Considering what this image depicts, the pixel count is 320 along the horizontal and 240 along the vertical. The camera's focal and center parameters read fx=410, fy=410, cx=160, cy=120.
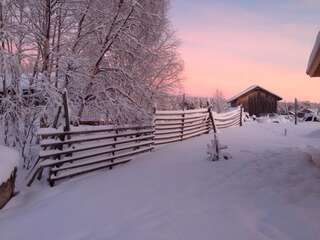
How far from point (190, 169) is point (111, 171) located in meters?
1.92

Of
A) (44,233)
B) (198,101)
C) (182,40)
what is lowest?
(44,233)

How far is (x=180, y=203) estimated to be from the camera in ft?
20.6

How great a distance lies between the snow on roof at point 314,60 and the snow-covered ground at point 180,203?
77.5 inches

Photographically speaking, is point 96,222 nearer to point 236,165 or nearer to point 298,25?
point 236,165

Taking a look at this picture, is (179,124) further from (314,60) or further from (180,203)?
(180,203)

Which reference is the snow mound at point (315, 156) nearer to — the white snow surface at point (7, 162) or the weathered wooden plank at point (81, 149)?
the weathered wooden plank at point (81, 149)

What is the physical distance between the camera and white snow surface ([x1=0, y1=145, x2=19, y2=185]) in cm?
740

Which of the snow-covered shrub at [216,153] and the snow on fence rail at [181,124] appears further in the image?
the snow on fence rail at [181,124]

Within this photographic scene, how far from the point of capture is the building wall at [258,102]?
150ft

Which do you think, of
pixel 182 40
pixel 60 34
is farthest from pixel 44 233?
pixel 182 40

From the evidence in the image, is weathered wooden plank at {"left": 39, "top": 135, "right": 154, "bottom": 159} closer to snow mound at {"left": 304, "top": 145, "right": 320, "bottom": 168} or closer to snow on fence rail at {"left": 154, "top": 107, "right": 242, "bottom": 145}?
snow on fence rail at {"left": 154, "top": 107, "right": 242, "bottom": 145}

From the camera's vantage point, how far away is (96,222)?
579 cm

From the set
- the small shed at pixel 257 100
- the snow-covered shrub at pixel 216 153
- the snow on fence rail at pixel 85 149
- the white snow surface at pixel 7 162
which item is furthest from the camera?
the small shed at pixel 257 100

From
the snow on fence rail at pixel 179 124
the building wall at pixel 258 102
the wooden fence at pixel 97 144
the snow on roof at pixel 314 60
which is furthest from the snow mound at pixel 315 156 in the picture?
the building wall at pixel 258 102
